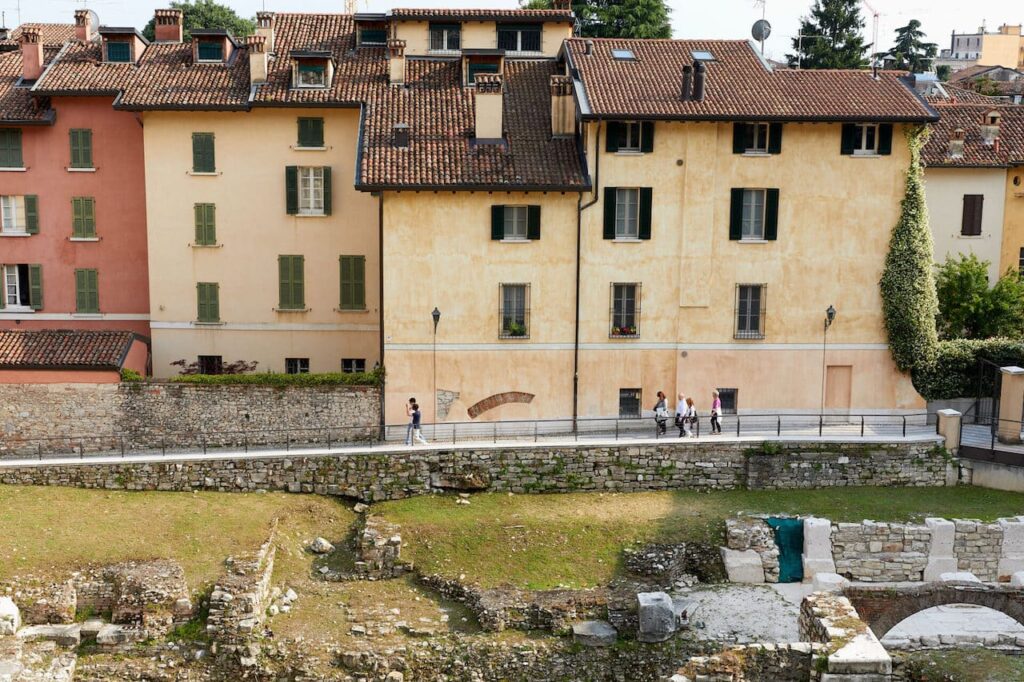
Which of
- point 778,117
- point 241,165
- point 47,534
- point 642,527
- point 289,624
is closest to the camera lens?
point 289,624

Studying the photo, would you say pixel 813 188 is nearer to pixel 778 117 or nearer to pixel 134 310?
pixel 778 117

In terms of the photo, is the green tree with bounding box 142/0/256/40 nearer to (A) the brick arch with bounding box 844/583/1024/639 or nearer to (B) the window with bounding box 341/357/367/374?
(B) the window with bounding box 341/357/367/374

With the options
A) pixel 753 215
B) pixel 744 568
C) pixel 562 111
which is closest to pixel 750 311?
pixel 753 215

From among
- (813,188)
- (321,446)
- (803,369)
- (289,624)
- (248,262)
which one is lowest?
(289,624)

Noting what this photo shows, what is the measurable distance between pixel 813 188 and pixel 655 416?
9629mm

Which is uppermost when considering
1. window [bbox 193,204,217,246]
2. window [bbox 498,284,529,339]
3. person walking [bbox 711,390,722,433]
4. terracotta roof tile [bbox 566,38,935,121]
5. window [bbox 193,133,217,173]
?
terracotta roof tile [bbox 566,38,935,121]

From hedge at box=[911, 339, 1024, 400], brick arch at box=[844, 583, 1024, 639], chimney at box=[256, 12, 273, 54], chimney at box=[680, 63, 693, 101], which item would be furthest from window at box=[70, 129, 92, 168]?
hedge at box=[911, 339, 1024, 400]

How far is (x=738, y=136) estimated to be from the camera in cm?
3522

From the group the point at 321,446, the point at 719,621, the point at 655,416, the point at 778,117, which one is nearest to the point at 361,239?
the point at 321,446

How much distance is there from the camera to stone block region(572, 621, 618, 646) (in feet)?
83.8

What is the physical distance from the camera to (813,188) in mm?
35656

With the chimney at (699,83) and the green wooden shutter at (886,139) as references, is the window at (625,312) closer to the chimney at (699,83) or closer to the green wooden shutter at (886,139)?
the chimney at (699,83)

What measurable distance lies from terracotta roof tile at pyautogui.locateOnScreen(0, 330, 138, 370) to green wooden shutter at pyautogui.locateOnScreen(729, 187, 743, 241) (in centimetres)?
2131

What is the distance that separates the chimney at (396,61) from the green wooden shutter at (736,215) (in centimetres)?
1313
